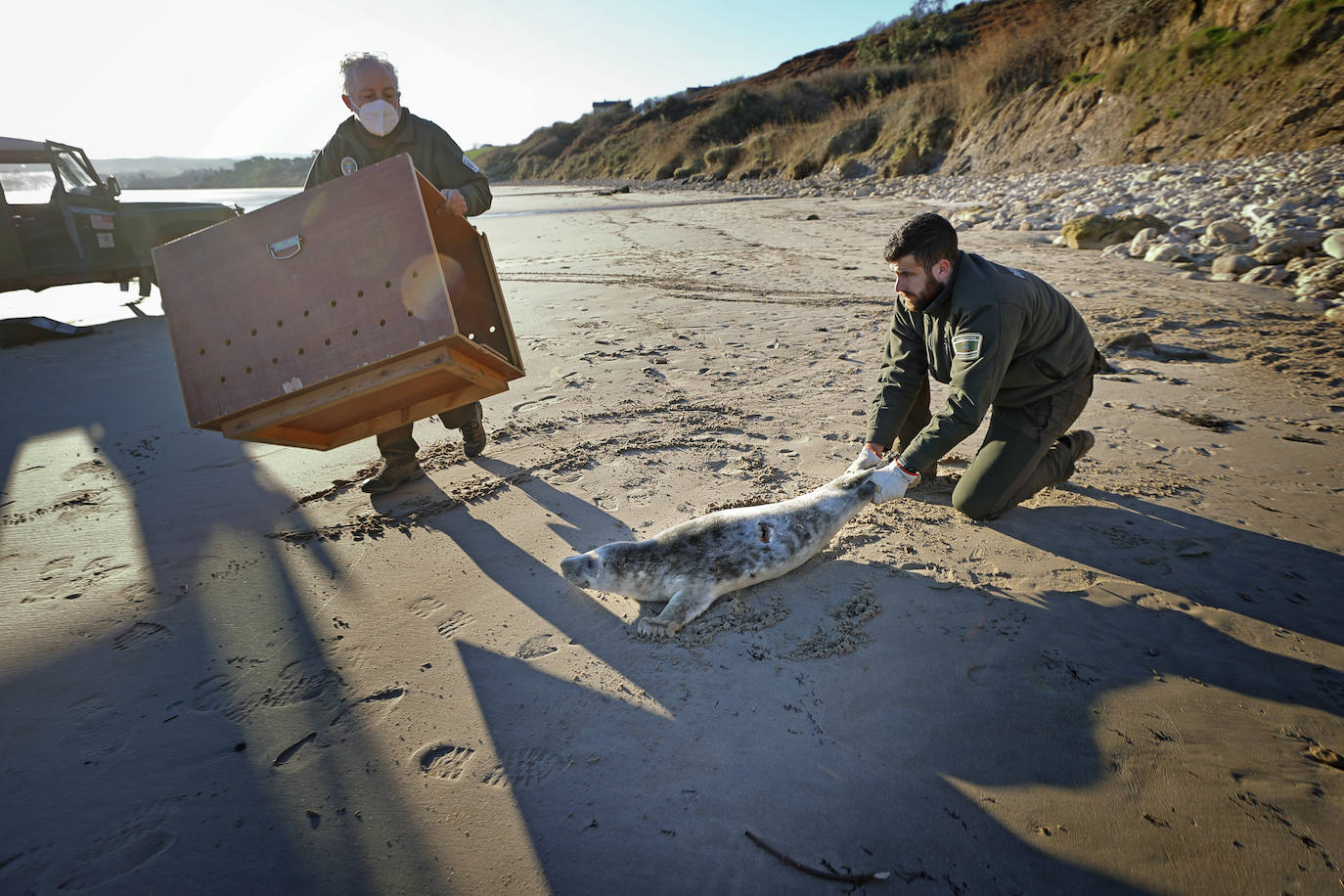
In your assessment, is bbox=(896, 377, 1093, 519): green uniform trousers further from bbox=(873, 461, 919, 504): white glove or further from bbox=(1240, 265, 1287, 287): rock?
bbox=(1240, 265, 1287, 287): rock

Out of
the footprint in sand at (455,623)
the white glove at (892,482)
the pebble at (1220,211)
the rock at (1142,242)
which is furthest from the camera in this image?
the rock at (1142,242)

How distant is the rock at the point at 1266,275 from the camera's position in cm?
658

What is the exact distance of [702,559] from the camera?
2.64 m

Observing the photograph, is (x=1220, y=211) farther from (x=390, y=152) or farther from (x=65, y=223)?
(x=65, y=223)

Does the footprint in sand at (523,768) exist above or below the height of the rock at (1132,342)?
below

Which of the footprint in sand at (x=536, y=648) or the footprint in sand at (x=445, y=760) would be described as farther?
the footprint in sand at (x=536, y=648)

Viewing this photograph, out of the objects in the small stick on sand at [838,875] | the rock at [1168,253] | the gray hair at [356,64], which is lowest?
the small stick on sand at [838,875]

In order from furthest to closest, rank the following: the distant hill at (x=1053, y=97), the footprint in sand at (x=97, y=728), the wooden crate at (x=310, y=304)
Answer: the distant hill at (x=1053, y=97) → the wooden crate at (x=310, y=304) → the footprint in sand at (x=97, y=728)

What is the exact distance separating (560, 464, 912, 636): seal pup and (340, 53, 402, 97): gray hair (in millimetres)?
2806

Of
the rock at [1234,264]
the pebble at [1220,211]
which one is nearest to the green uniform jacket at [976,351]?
Result: the pebble at [1220,211]

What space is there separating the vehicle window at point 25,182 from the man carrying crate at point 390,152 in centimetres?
812

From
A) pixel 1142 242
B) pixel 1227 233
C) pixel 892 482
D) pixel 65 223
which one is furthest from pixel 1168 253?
pixel 65 223

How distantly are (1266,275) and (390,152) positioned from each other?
8.77 metres

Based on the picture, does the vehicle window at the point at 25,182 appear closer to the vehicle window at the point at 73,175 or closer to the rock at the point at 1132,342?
the vehicle window at the point at 73,175
